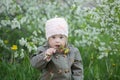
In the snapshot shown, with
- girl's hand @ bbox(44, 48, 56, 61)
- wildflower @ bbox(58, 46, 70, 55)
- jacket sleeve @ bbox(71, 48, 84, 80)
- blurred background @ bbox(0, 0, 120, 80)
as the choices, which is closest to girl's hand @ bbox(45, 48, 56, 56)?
girl's hand @ bbox(44, 48, 56, 61)

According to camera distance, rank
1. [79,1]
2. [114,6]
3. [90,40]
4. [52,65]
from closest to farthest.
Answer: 1. [52,65]
2. [114,6]
3. [90,40]
4. [79,1]

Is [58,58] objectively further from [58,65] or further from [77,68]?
[77,68]

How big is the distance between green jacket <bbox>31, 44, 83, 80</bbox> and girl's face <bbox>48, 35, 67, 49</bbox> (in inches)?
3.0

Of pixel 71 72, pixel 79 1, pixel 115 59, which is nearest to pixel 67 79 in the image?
pixel 71 72

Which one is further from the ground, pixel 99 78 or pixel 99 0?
pixel 99 0

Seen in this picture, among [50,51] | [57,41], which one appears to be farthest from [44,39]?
[50,51]

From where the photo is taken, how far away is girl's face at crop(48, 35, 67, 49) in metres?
3.35

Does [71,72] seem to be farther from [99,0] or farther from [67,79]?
[99,0]

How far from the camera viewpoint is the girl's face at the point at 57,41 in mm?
3348

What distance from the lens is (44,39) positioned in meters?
5.24

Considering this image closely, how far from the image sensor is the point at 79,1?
616 centimetres

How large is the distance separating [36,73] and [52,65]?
135 cm

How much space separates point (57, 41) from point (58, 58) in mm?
148

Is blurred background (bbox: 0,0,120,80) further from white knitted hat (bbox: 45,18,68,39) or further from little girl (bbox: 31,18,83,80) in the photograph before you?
white knitted hat (bbox: 45,18,68,39)
